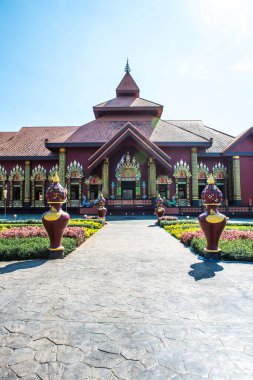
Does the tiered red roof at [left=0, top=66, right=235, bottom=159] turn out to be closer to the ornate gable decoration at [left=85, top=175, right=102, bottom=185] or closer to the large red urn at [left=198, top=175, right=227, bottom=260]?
the ornate gable decoration at [left=85, top=175, right=102, bottom=185]

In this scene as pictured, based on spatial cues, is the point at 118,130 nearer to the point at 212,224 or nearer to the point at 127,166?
the point at 127,166

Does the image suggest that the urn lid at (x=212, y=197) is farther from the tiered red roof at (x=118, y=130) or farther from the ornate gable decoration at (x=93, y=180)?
the ornate gable decoration at (x=93, y=180)

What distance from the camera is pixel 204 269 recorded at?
4.88m

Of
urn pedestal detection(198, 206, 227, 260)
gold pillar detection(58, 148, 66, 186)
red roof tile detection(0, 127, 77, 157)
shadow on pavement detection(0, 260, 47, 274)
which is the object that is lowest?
shadow on pavement detection(0, 260, 47, 274)

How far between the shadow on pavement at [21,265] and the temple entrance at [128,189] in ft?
58.0

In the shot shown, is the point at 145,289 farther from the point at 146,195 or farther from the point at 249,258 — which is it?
the point at 146,195

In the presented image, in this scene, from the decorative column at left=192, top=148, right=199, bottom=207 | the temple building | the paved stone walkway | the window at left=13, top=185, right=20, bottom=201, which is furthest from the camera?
the window at left=13, top=185, right=20, bottom=201

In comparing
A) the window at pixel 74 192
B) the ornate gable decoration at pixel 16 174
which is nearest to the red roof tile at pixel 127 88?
the window at pixel 74 192

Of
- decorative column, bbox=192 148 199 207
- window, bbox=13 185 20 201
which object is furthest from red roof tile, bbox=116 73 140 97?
window, bbox=13 185 20 201

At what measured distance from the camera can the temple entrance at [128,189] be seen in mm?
23469

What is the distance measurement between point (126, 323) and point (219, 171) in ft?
81.2

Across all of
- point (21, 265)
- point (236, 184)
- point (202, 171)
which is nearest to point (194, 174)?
point (202, 171)

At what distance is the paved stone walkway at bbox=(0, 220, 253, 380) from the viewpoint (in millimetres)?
1996

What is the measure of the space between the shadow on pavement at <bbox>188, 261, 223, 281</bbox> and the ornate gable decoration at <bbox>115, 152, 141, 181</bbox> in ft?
58.4
